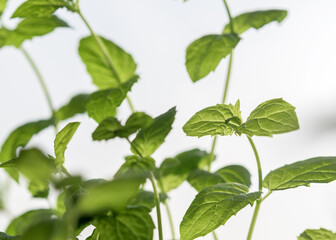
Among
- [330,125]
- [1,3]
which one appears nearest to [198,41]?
[330,125]

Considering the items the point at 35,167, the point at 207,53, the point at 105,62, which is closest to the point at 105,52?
the point at 105,62

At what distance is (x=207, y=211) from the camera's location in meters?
0.47

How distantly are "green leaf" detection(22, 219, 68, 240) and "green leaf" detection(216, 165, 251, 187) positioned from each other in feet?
1.58

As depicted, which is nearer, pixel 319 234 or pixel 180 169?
pixel 319 234

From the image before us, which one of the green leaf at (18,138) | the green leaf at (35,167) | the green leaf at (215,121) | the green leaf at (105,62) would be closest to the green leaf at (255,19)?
the green leaf at (105,62)

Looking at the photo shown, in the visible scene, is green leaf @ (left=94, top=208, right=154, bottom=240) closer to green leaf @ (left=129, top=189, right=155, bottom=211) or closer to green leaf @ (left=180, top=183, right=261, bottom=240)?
green leaf @ (left=180, top=183, right=261, bottom=240)

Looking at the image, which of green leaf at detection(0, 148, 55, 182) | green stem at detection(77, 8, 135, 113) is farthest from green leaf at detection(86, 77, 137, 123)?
green leaf at detection(0, 148, 55, 182)

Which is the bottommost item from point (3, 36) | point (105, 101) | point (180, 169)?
point (180, 169)

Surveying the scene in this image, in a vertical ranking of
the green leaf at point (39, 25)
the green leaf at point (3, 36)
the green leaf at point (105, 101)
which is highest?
the green leaf at point (39, 25)

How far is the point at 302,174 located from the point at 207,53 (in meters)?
0.27

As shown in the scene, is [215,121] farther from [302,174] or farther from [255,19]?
[255,19]

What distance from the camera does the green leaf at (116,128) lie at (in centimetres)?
39

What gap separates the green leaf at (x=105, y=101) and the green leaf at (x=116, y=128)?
284 mm

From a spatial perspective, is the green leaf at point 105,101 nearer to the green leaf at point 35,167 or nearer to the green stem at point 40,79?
the green stem at point 40,79
